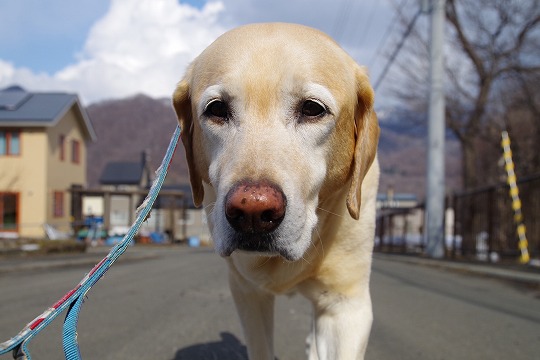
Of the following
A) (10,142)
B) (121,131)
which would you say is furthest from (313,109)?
(121,131)

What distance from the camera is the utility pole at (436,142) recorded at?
1509cm

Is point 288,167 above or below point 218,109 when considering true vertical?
below

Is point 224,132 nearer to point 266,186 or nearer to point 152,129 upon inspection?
point 266,186

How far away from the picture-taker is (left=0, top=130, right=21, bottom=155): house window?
31.1 meters

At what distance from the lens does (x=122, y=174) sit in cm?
6594

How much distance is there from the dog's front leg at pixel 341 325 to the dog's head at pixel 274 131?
424mm

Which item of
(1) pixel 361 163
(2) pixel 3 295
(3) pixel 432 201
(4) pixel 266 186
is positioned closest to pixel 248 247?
(4) pixel 266 186

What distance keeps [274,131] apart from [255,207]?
510 mm

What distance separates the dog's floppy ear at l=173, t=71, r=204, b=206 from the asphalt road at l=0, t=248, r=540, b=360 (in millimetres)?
1271

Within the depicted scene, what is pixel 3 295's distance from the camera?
6598 mm

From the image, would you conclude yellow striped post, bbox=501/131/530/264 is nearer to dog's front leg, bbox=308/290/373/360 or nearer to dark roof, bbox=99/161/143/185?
dog's front leg, bbox=308/290/373/360

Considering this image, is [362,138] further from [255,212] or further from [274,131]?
[255,212]

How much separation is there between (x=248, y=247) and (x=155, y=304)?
164 inches

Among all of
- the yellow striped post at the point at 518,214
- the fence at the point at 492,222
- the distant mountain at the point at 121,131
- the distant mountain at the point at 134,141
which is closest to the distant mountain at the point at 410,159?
the distant mountain at the point at 134,141
